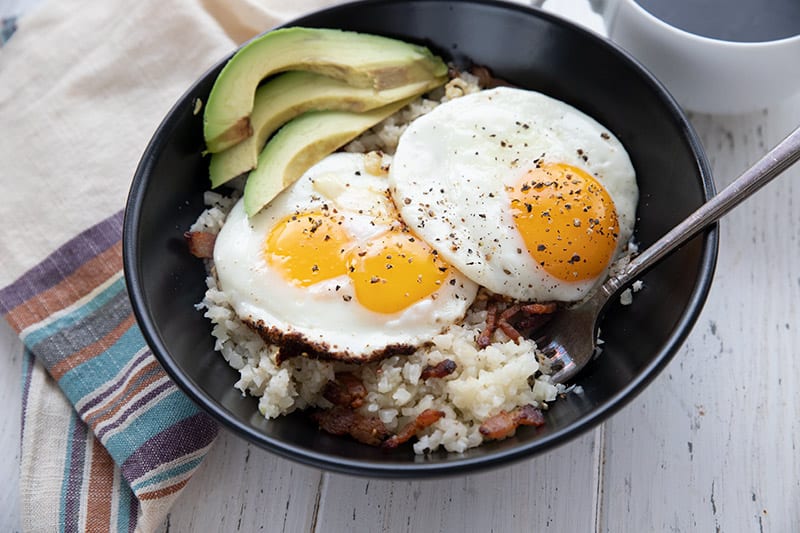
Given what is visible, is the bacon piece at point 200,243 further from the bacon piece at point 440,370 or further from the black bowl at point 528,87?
the bacon piece at point 440,370

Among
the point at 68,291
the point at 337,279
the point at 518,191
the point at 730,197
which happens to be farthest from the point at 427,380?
the point at 68,291

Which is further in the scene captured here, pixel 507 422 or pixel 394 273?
pixel 394 273

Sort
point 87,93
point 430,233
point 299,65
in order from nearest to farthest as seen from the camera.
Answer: point 430,233 < point 299,65 < point 87,93

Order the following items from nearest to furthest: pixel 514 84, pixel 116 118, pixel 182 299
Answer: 1. pixel 182 299
2. pixel 514 84
3. pixel 116 118

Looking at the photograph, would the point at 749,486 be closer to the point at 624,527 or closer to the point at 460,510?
the point at 624,527

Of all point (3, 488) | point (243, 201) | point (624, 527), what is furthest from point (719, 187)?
point (3, 488)

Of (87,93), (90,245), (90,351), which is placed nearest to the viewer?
(90,351)

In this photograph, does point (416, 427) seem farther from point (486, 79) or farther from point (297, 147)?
Answer: point (486, 79)
